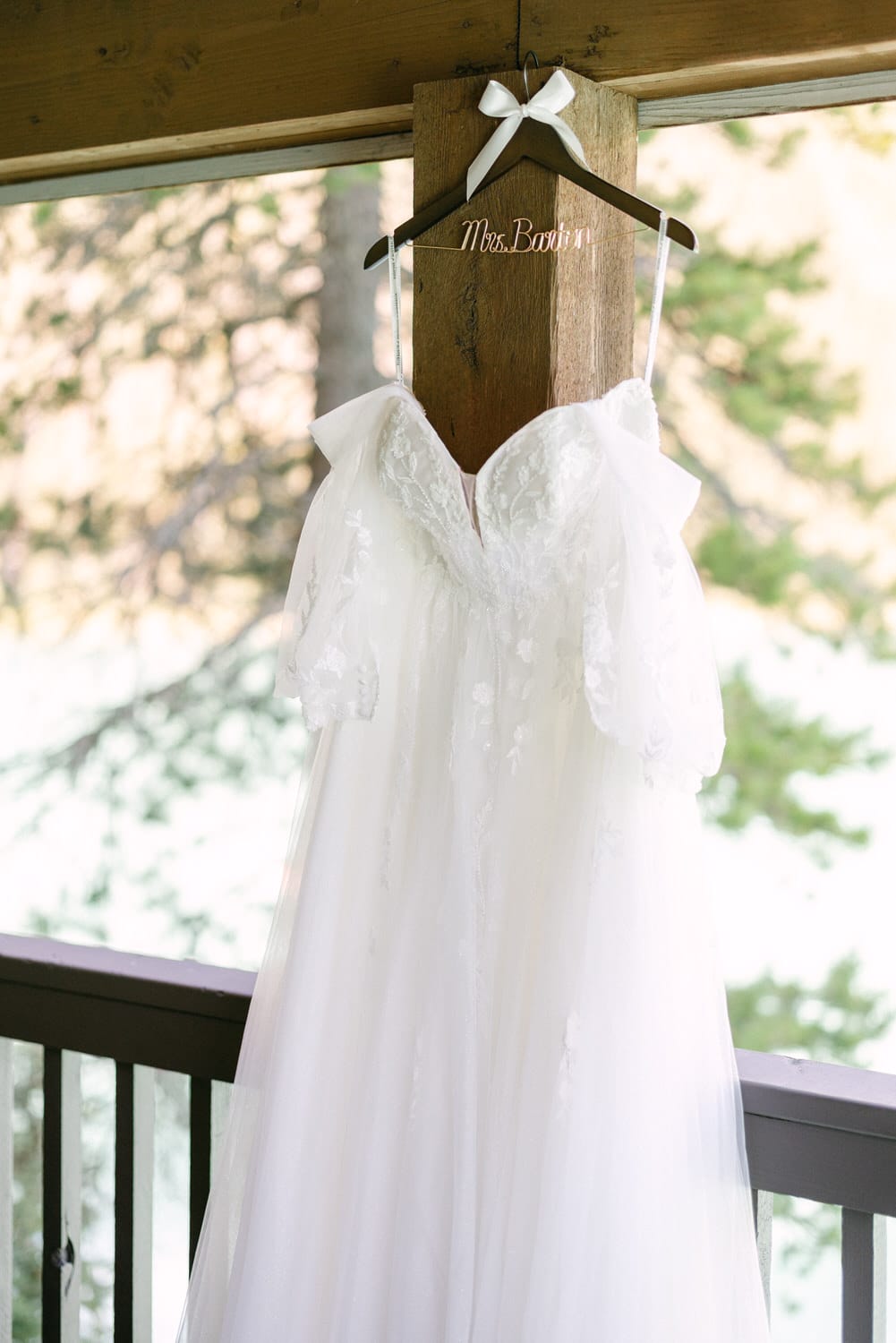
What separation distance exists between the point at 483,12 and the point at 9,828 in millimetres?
2866

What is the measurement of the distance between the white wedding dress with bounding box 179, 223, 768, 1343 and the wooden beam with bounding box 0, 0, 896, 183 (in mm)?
420

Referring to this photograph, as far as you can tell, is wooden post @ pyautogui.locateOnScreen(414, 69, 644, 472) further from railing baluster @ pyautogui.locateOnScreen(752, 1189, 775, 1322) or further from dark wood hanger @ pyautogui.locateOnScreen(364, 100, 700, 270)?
railing baluster @ pyautogui.locateOnScreen(752, 1189, 775, 1322)

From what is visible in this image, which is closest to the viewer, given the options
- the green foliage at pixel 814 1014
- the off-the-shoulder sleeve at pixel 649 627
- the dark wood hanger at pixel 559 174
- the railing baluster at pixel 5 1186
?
the off-the-shoulder sleeve at pixel 649 627

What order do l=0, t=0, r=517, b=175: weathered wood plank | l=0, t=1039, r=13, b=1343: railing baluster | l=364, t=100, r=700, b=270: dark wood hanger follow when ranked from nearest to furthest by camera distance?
l=364, t=100, r=700, b=270: dark wood hanger
l=0, t=0, r=517, b=175: weathered wood plank
l=0, t=1039, r=13, b=1343: railing baluster

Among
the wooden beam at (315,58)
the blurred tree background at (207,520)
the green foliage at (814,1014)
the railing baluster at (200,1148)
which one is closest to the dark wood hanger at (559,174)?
the wooden beam at (315,58)

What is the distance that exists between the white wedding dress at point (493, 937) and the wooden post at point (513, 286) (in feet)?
0.30

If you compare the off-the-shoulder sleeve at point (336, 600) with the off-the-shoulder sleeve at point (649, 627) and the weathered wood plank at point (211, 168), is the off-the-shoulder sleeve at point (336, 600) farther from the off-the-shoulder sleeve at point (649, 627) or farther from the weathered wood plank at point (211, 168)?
the weathered wood plank at point (211, 168)

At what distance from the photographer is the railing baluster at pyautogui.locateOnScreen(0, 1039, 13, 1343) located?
5.46 feet

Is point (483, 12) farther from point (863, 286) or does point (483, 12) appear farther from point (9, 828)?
point (9, 828)

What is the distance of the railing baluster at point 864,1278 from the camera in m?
1.21

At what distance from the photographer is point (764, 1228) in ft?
4.24

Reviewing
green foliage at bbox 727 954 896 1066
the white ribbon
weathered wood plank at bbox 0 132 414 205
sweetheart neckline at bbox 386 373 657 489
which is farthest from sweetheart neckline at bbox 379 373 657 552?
green foliage at bbox 727 954 896 1066

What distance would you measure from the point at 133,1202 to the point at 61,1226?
135mm

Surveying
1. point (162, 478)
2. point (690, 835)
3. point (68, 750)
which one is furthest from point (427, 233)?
point (68, 750)
